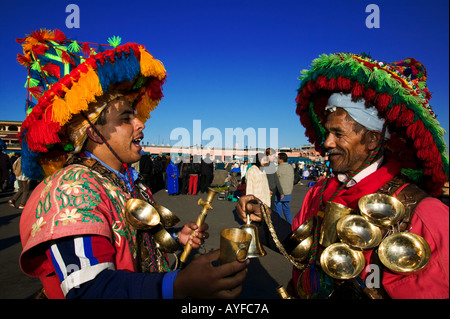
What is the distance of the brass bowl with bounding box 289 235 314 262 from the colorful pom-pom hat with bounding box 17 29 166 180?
1.93m

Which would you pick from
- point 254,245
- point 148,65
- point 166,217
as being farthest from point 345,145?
point 148,65

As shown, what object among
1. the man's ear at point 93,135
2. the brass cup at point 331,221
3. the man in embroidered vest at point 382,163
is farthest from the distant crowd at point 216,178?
the man's ear at point 93,135

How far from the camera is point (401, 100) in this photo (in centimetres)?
162

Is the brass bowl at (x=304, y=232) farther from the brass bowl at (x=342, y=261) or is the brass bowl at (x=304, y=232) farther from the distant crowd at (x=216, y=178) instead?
the distant crowd at (x=216, y=178)

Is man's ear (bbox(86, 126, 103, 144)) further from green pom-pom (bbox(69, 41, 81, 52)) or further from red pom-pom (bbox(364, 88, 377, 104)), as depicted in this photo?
red pom-pom (bbox(364, 88, 377, 104))

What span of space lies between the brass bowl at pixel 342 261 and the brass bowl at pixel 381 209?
0.25m

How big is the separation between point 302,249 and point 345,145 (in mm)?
891

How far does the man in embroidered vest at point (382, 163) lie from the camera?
54.8 inches

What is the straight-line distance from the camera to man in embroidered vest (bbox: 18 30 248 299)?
1214mm

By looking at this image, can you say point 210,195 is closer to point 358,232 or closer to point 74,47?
point 358,232

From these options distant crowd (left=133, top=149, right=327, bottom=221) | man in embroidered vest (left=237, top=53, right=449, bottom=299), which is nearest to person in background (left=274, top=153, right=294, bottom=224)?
distant crowd (left=133, top=149, right=327, bottom=221)
